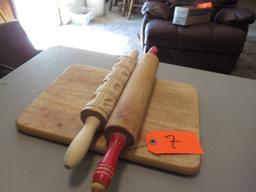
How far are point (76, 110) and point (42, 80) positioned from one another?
26 cm

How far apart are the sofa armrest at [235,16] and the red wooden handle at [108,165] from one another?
2146 millimetres

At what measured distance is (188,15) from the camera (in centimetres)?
211

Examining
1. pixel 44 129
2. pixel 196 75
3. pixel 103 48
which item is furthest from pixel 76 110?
pixel 103 48

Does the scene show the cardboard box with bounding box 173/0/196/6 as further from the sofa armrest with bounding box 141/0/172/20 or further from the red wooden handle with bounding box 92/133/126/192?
the red wooden handle with bounding box 92/133/126/192

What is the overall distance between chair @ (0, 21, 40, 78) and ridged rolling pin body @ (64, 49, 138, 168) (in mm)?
668

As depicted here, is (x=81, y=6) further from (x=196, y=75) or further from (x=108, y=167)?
(x=108, y=167)

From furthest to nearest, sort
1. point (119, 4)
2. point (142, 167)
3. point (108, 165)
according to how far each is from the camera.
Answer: point (119, 4)
point (142, 167)
point (108, 165)

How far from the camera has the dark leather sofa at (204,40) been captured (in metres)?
2.07

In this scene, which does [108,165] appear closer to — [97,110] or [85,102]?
[97,110]

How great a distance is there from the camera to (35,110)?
619 mm

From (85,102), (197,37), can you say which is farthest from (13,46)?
(197,37)

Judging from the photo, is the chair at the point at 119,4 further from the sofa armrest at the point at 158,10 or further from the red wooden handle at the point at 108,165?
the red wooden handle at the point at 108,165

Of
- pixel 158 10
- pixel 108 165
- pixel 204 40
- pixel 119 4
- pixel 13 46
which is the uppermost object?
pixel 108 165

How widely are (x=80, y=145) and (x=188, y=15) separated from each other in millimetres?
2007
